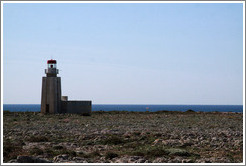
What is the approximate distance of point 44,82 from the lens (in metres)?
45.2

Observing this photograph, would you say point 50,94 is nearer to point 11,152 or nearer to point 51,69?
point 51,69

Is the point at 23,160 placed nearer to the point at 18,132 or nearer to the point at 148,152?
the point at 148,152

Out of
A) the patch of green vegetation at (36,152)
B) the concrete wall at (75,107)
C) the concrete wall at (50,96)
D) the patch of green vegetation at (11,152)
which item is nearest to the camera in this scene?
the patch of green vegetation at (11,152)

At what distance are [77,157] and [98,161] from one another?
0.89 m

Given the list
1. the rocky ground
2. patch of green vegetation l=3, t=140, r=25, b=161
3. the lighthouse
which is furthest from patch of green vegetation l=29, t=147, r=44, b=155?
the lighthouse

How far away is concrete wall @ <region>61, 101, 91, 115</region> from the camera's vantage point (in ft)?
149

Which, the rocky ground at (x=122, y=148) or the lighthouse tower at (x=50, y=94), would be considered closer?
the rocky ground at (x=122, y=148)

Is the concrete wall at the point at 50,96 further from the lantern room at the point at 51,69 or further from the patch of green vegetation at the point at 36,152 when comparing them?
the patch of green vegetation at the point at 36,152

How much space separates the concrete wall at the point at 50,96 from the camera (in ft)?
147

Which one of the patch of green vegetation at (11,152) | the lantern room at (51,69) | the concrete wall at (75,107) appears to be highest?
the lantern room at (51,69)

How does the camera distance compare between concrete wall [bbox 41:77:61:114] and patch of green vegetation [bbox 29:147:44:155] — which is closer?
patch of green vegetation [bbox 29:147:44:155]

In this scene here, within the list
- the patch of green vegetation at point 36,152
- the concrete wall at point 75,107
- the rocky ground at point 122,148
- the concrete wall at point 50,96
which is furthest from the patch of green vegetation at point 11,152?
the concrete wall at point 75,107

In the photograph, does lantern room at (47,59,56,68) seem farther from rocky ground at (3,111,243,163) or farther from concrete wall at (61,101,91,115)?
rocky ground at (3,111,243,163)

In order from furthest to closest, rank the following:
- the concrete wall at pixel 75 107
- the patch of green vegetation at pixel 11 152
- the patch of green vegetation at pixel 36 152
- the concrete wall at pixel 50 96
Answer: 1. the concrete wall at pixel 75 107
2. the concrete wall at pixel 50 96
3. the patch of green vegetation at pixel 36 152
4. the patch of green vegetation at pixel 11 152
